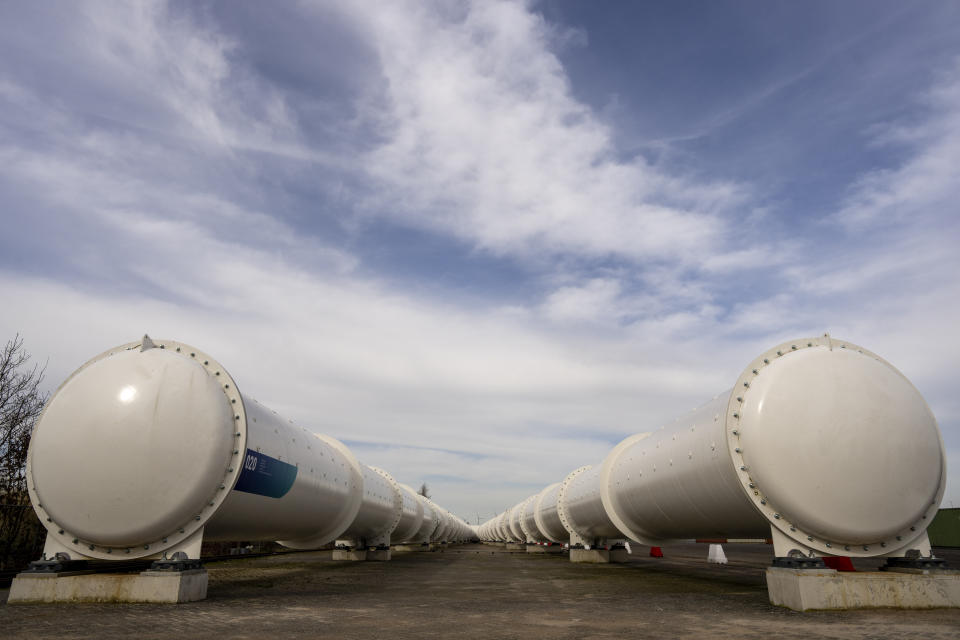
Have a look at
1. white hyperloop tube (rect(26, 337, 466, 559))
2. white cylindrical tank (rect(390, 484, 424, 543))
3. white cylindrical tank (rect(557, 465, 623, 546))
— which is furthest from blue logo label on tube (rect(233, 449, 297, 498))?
white cylindrical tank (rect(390, 484, 424, 543))

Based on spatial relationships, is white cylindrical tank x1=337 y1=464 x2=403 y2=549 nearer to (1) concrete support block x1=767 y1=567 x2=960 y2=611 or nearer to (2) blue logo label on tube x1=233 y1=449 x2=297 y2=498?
(2) blue logo label on tube x1=233 y1=449 x2=297 y2=498

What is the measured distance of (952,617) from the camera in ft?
20.0

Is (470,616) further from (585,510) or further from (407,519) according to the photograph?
(407,519)

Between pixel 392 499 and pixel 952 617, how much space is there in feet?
56.0

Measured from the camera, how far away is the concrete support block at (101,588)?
23.4ft

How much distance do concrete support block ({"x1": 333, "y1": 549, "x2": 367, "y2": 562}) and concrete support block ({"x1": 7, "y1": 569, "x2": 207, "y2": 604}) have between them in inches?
544

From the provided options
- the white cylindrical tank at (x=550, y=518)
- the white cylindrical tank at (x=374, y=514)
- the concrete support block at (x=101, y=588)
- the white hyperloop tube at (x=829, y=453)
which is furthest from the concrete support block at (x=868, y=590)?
the white cylindrical tank at (x=550, y=518)

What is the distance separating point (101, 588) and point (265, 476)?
7.90 ft

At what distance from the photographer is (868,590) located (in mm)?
6758

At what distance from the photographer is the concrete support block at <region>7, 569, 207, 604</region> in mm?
7137

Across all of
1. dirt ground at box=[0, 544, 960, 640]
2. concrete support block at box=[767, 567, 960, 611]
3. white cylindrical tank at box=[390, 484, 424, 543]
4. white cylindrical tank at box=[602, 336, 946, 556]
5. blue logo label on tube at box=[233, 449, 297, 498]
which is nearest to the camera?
dirt ground at box=[0, 544, 960, 640]

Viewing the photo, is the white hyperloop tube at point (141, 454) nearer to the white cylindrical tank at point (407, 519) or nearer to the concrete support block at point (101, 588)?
the concrete support block at point (101, 588)

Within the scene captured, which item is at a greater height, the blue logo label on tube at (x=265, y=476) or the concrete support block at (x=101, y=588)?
the blue logo label on tube at (x=265, y=476)

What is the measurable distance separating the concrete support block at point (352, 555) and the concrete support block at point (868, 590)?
16.2m
